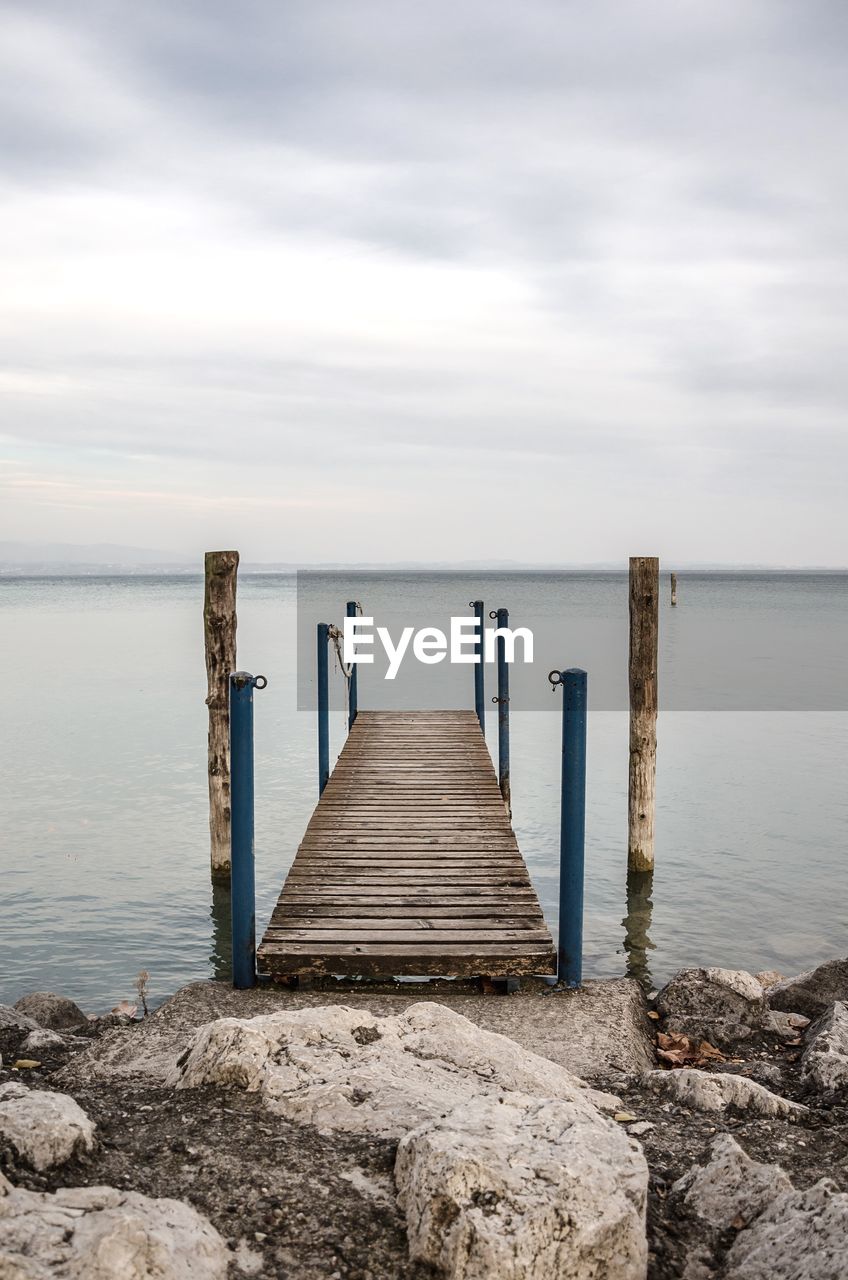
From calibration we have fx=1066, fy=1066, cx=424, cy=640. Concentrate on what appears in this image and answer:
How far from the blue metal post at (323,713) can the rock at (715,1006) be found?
191 inches

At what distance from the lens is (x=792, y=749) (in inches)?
675

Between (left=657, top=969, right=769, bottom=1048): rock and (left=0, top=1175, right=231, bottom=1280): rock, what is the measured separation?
3555 mm

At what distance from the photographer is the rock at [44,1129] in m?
2.95

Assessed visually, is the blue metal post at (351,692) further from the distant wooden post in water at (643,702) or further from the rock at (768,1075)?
the rock at (768,1075)

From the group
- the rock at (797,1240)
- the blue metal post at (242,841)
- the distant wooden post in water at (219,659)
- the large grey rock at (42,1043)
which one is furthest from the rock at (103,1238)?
the distant wooden post in water at (219,659)

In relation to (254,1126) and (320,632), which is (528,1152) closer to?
(254,1126)

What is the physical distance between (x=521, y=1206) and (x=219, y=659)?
23.2 ft

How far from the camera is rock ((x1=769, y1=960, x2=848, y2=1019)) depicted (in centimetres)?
635

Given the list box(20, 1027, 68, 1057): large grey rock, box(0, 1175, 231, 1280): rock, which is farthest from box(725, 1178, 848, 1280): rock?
box(20, 1027, 68, 1057): large grey rock

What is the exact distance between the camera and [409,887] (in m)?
6.65

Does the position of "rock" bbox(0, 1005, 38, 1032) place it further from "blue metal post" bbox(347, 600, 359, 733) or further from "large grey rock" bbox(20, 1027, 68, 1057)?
"blue metal post" bbox(347, 600, 359, 733)

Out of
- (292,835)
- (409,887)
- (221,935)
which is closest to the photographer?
(409,887)

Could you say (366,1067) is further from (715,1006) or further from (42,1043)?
(715,1006)

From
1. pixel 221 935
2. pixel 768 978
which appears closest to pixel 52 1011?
pixel 221 935
